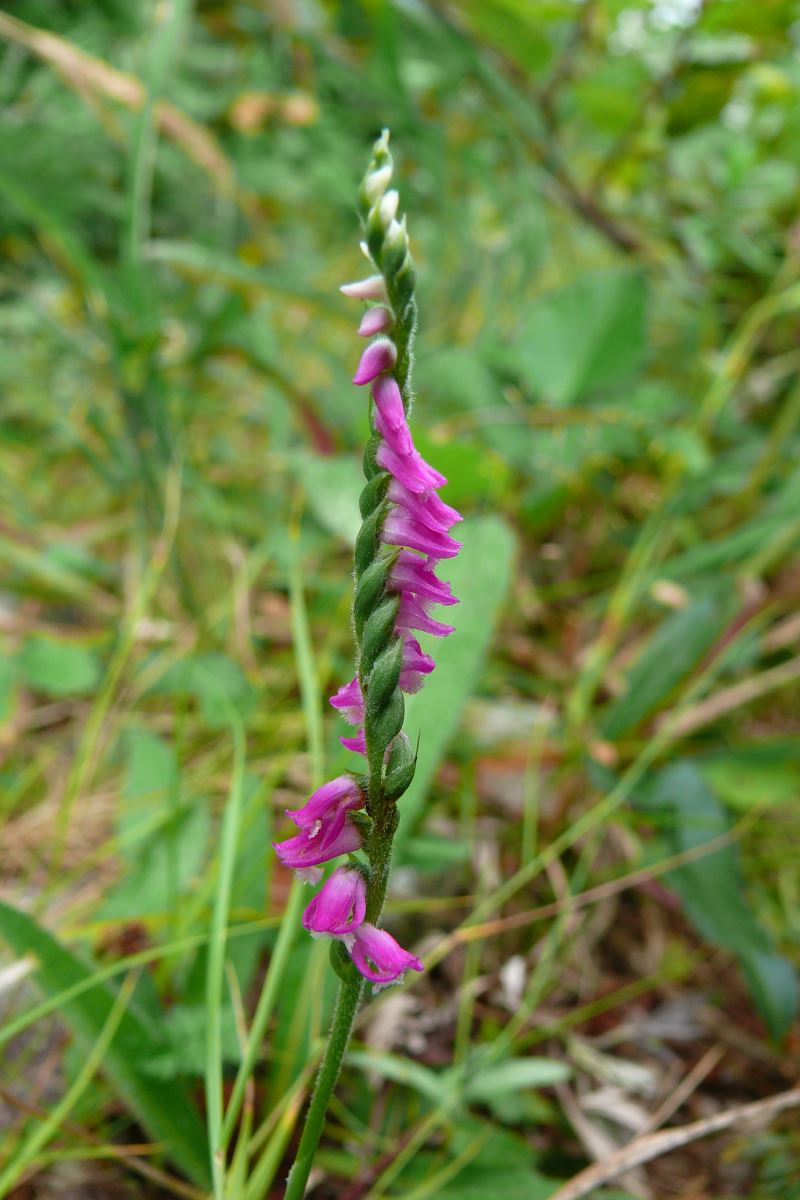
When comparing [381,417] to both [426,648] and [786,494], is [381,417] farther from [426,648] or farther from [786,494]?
[786,494]

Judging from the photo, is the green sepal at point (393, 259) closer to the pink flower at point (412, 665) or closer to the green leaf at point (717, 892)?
the pink flower at point (412, 665)

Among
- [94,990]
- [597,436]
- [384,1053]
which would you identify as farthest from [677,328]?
[94,990]

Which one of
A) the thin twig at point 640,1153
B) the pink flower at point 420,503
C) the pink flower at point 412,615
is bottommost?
the thin twig at point 640,1153

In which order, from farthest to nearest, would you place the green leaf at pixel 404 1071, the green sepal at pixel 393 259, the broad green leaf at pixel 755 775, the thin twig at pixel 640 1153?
the broad green leaf at pixel 755 775, the green leaf at pixel 404 1071, the thin twig at pixel 640 1153, the green sepal at pixel 393 259

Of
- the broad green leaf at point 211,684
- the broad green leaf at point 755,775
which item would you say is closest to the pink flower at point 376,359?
the broad green leaf at point 211,684

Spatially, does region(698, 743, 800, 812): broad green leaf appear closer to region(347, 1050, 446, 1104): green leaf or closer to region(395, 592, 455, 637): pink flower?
region(347, 1050, 446, 1104): green leaf

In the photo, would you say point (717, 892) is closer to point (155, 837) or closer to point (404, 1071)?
point (404, 1071)

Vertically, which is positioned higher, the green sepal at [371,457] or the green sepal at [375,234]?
the green sepal at [375,234]

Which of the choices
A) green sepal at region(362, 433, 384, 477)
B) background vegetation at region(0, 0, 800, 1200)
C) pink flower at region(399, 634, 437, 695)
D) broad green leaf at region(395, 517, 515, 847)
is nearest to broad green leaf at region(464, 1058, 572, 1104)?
background vegetation at region(0, 0, 800, 1200)
